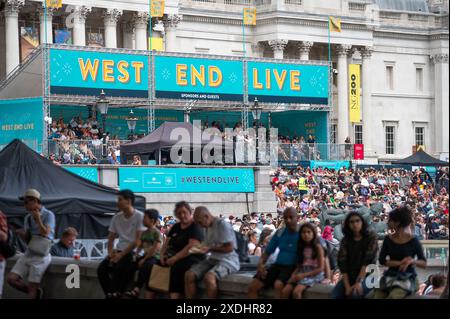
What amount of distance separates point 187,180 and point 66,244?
70.7 ft

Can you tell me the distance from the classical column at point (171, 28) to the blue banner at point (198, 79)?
49.1ft

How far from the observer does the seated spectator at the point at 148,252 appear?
1816cm

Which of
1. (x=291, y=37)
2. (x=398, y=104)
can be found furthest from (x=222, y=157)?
(x=398, y=104)

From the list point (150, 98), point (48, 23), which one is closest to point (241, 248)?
point (150, 98)

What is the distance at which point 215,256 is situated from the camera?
17.6 metres

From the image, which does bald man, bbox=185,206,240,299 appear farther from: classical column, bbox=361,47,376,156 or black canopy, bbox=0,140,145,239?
classical column, bbox=361,47,376,156

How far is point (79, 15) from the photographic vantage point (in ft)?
219

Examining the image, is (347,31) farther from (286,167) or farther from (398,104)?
(286,167)

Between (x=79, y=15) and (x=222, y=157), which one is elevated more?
(x=79, y=15)

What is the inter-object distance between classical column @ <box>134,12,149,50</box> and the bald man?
52.1 m
